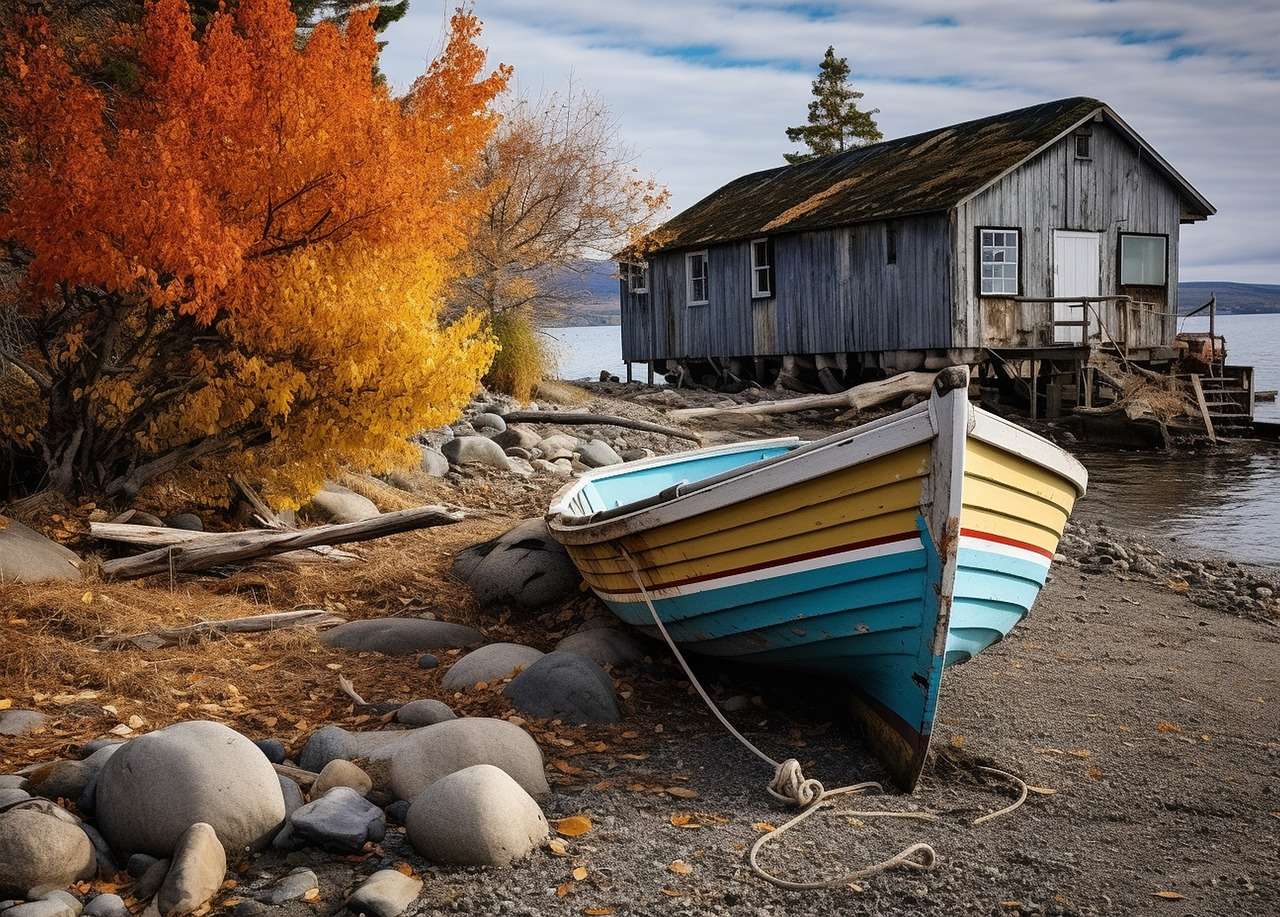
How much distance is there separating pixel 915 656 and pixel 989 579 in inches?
25.4

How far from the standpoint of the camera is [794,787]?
5.27 meters

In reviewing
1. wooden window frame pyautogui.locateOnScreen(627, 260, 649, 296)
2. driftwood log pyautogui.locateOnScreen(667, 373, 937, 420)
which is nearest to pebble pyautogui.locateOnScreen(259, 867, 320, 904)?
driftwood log pyautogui.locateOnScreen(667, 373, 937, 420)

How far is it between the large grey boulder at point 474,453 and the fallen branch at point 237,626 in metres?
6.17

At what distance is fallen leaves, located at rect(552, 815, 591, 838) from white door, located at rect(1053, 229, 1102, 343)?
21.0 m

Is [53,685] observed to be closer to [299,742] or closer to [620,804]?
[299,742]

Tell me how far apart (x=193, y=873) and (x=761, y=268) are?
965 inches

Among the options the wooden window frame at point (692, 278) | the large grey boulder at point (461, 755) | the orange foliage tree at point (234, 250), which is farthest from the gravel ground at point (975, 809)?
the wooden window frame at point (692, 278)

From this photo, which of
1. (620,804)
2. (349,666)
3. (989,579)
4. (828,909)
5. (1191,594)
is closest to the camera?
(828,909)

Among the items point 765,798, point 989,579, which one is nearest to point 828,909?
point 765,798

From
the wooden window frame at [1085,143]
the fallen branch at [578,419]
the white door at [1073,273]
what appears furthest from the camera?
the white door at [1073,273]

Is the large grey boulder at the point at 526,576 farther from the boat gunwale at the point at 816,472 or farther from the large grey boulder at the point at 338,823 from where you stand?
the large grey boulder at the point at 338,823

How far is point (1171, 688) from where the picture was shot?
289 inches

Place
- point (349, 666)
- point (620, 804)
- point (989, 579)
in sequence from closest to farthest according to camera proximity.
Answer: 1. point (620, 804)
2. point (989, 579)
3. point (349, 666)

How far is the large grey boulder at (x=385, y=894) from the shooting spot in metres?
4.11
